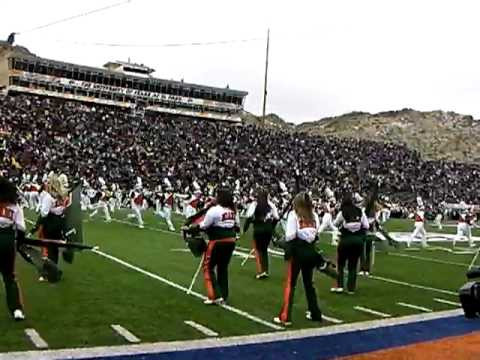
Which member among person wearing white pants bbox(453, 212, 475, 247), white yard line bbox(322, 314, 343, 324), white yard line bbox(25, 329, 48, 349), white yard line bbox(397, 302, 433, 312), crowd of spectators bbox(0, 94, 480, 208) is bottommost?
white yard line bbox(25, 329, 48, 349)

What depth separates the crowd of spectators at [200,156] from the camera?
48.3m

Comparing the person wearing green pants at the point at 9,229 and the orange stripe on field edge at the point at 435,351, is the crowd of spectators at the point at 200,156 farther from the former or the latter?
the orange stripe on field edge at the point at 435,351

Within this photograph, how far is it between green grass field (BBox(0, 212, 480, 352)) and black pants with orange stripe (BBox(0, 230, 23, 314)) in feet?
0.85

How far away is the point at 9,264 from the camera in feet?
27.7

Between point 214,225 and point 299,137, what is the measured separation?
62.1 meters

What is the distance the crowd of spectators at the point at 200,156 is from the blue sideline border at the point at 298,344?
104 ft

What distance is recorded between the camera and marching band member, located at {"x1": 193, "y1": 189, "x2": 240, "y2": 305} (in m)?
10.4

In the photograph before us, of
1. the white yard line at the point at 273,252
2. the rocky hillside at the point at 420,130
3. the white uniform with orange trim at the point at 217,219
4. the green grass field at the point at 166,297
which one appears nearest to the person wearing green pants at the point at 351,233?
the green grass field at the point at 166,297

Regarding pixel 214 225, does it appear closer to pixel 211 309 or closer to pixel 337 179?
pixel 211 309

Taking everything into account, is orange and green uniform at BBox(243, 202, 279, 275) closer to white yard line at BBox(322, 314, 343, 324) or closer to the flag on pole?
the flag on pole

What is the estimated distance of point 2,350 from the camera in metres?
7.37

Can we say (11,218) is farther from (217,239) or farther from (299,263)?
(299,263)

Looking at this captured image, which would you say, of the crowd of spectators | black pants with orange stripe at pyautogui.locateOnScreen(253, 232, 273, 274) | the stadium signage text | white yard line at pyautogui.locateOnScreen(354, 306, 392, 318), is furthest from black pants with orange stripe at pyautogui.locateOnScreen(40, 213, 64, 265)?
the stadium signage text

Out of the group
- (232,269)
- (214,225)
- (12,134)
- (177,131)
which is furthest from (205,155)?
(214,225)
